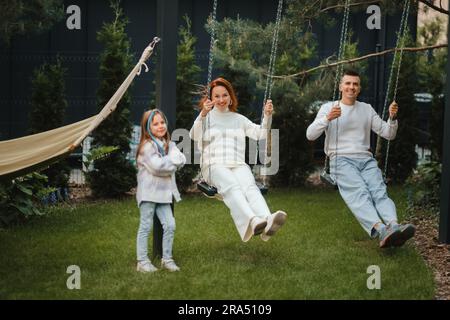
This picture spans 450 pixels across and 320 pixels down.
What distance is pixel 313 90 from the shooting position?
8.37m

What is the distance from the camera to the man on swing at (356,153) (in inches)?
230

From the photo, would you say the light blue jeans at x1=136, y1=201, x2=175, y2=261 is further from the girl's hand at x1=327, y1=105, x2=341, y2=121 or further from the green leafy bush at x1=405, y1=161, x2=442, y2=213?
the green leafy bush at x1=405, y1=161, x2=442, y2=213

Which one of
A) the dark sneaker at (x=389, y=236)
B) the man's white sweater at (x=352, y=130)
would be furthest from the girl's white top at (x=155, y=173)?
the dark sneaker at (x=389, y=236)

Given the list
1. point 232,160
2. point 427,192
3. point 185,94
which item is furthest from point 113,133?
point 427,192

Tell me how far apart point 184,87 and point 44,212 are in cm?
221

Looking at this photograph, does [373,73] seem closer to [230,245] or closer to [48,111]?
[48,111]

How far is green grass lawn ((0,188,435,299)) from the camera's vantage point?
16.2 ft

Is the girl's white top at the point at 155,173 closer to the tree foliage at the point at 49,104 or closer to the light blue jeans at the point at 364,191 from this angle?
the light blue jeans at the point at 364,191

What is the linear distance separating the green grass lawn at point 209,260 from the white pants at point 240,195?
0.33 metres

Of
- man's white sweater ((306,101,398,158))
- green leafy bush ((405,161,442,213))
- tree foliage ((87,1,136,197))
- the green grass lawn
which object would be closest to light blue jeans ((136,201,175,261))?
the green grass lawn

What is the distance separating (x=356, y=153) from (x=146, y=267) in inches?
72.9

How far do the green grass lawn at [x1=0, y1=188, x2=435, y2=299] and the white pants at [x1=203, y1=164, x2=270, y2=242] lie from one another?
0.33m

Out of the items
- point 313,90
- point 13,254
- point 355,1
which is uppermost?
point 355,1

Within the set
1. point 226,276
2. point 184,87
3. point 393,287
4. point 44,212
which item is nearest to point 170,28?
point 226,276
